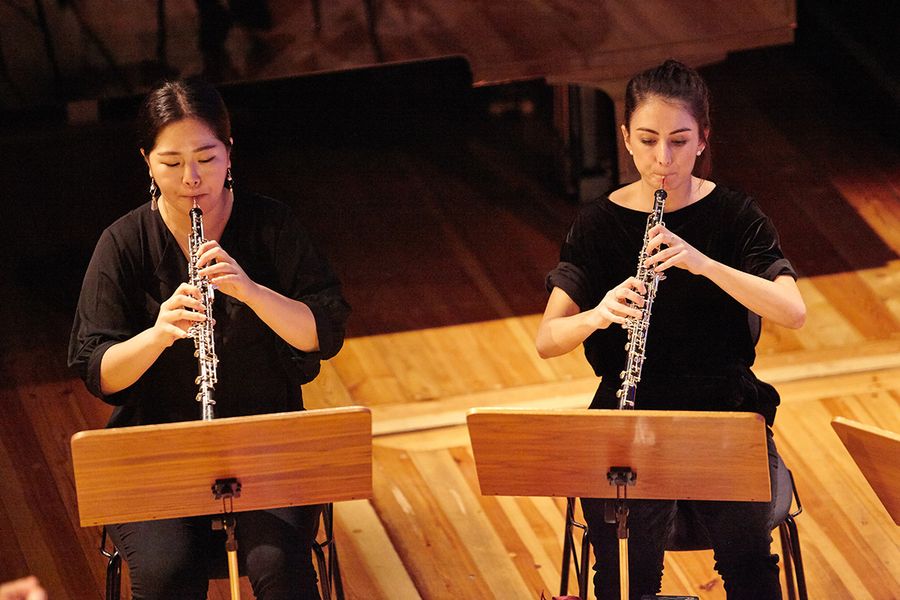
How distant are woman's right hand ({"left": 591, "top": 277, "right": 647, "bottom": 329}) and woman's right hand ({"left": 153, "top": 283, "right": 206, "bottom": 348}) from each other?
2.10ft

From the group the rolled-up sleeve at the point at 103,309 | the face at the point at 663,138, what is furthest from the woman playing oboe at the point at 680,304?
the rolled-up sleeve at the point at 103,309

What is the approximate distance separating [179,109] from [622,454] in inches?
36.3

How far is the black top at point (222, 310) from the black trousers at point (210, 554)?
19 cm

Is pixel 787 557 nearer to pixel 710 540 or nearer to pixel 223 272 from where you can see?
pixel 710 540

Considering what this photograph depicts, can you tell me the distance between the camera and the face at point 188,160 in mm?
2416

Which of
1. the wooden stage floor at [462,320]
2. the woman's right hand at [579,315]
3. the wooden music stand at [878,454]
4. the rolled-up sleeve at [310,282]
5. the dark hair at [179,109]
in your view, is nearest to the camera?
the wooden music stand at [878,454]

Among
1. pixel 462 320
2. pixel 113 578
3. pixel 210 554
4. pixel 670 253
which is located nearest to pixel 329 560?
pixel 210 554

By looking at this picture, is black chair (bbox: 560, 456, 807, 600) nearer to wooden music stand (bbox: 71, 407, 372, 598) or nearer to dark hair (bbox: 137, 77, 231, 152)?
wooden music stand (bbox: 71, 407, 372, 598)

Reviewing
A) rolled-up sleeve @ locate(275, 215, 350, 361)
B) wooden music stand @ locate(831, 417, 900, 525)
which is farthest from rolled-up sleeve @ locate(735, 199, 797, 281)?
rolled-up sleeve @ locate(275, 215, 350, 361)

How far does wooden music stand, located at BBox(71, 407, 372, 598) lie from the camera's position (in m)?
2.15

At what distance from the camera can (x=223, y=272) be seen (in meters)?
2.31

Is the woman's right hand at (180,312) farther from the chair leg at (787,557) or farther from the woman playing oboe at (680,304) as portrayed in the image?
the chair leg at (787,557)

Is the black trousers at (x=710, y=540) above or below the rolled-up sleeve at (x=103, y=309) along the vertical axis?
below

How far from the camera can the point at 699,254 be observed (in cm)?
236
